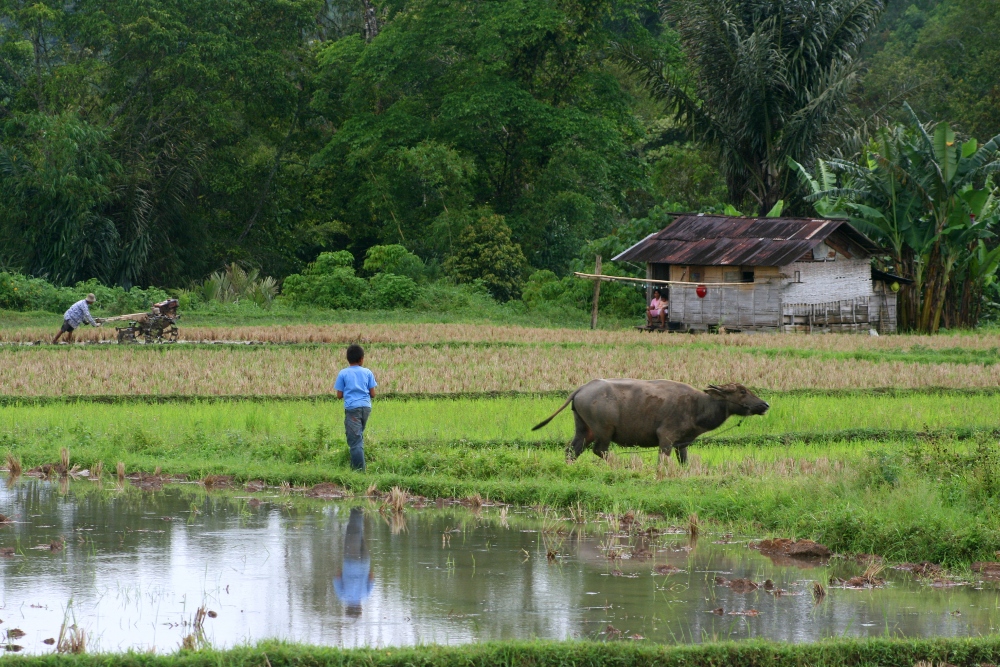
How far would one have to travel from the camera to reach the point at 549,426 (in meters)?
13.7

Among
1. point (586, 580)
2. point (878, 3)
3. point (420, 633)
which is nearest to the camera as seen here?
point (420, 633)

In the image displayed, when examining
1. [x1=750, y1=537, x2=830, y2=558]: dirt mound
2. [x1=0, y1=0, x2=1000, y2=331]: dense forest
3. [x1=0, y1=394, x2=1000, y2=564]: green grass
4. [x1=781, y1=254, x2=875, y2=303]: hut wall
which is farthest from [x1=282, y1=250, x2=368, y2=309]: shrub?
[x1=750, y1=537, x2=830, y2=558]: dirt mound

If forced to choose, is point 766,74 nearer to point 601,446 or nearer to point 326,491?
point 601,446

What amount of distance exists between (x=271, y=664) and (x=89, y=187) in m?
29.2

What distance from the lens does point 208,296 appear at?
32656 millimetres

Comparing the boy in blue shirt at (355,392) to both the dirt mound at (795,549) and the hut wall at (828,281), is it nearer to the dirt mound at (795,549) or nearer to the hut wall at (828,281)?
the dirt mound at (795,549)

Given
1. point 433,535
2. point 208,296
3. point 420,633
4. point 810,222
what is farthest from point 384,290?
point 420,633

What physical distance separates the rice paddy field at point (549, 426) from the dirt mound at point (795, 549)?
27 centimetres

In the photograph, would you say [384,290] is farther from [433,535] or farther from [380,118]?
[433,535]

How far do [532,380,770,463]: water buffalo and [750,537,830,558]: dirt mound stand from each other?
109 inches

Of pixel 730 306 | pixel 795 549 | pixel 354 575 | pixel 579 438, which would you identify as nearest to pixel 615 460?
pixel 579 438

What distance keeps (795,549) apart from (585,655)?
9.94 feet

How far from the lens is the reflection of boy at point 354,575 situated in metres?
6.80

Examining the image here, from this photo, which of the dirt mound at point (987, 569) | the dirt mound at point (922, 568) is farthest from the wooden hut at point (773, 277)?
the dirt mound at point (987, 569)
